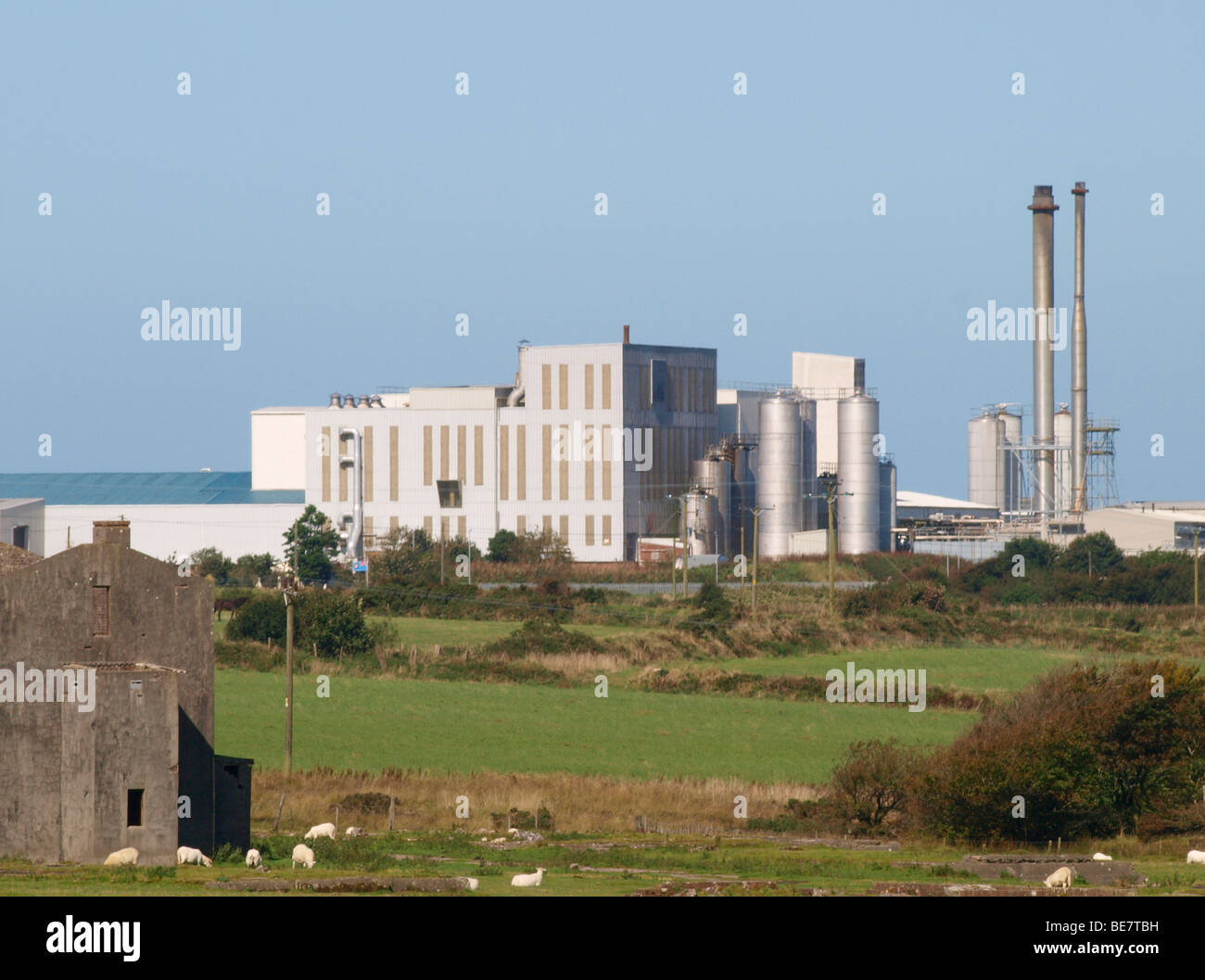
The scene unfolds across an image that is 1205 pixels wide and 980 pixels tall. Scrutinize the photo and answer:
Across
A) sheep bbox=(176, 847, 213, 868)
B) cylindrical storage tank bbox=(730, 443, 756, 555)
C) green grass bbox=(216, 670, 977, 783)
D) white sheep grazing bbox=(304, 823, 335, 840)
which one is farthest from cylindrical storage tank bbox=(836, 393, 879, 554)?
sheep bbox=(176, 847, 213, 868)

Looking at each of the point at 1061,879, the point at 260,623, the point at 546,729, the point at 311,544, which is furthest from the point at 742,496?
the point at 1061,879

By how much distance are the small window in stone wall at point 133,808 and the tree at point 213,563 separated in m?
71.6

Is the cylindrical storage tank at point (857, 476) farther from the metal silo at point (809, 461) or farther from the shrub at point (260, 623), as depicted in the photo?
the shrub at point (260, 623)

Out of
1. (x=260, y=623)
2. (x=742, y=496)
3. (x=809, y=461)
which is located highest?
(x=809, y=461)

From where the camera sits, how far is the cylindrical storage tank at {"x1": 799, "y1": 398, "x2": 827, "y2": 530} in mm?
113812

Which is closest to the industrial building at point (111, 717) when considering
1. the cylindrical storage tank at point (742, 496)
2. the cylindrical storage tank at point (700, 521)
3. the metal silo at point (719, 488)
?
the cylindrical storage tank at point (700, 521)

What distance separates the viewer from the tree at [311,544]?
102 meters

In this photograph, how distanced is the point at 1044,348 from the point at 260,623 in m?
68.3

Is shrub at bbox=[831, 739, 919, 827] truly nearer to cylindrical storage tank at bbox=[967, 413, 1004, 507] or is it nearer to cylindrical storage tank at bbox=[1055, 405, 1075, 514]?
cylindrical storage tank at bbox=[1055, 405, 1075, 514]

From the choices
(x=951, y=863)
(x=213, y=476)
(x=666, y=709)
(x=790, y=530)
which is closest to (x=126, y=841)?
(x=951, y=863)

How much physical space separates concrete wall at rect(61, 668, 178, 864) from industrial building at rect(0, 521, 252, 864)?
2 cm

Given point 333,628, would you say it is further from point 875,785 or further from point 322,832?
point 322,832

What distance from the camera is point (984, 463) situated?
13412 centimetres
